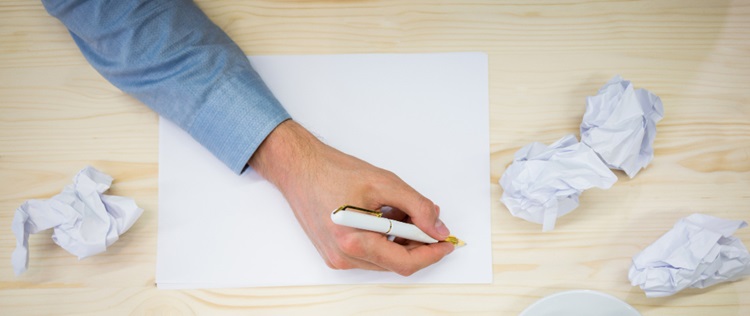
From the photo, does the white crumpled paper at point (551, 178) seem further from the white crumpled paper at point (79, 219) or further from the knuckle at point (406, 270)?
the white crumpled paper at point (79, 219)

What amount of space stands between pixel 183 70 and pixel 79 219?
0.17m

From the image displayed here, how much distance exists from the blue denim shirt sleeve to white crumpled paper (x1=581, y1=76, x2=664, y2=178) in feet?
0.96

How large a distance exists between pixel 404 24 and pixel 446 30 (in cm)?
4

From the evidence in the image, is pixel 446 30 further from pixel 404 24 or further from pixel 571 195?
pixel 571 195

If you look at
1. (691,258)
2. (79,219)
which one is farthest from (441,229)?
(79,219)

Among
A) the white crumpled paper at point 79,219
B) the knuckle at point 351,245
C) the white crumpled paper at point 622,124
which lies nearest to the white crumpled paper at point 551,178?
the white crumpled paper at point 622,124

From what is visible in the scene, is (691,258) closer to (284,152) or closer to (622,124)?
(622,124)

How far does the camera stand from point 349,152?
2.16 ft

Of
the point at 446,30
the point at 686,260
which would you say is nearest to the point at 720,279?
the point at 686,260

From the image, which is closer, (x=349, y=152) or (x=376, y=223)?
(x=376, y=223)

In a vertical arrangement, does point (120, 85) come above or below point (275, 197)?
above

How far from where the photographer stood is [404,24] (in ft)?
2.23

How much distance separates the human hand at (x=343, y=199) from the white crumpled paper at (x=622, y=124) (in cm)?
17

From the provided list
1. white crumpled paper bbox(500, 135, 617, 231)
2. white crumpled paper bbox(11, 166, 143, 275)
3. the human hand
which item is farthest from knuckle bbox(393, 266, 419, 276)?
white crumpled paper bbox(11, 166, 143, 275)
